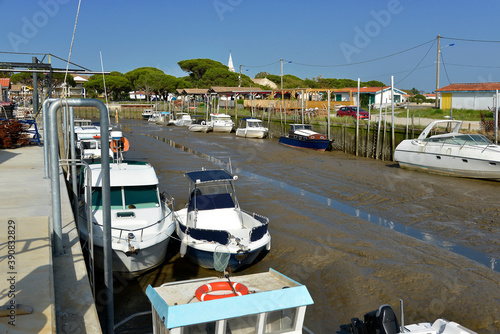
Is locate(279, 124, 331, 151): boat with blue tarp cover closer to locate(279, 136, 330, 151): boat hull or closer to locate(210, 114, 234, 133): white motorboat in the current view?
locate(279, 136, 330, 151): boat hull

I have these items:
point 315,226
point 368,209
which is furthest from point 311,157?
point 315,226

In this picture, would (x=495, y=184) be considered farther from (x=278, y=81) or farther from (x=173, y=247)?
(x=278, y=81)

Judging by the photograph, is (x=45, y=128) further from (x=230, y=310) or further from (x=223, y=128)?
(x=223, y=128)

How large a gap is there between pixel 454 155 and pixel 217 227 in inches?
597

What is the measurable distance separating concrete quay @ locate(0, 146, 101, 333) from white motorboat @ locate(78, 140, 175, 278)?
25.4 inches

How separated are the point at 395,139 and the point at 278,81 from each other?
4147 inches

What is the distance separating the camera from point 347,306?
30.7 ft

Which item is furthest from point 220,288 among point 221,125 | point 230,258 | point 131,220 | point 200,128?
point 200,128

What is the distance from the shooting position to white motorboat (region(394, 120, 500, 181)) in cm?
2152

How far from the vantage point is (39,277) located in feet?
21.6

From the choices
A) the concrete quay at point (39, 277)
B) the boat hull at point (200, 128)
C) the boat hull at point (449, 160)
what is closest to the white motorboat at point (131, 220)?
the concrete quay at point (39, 277)

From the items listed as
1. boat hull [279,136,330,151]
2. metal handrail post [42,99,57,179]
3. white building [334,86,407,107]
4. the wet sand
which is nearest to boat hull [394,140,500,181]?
the wet sand

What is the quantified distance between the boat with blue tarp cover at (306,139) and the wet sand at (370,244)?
28.0 feet

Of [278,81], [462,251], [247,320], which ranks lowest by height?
[462,251]
